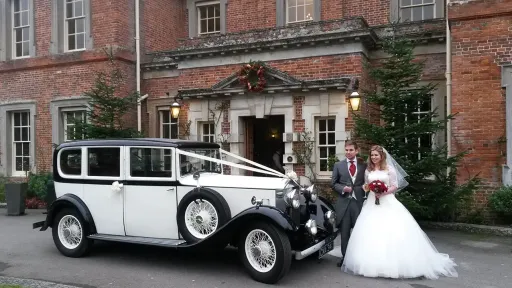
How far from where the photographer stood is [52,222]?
7227mm

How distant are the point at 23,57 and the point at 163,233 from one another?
1264 centimetres

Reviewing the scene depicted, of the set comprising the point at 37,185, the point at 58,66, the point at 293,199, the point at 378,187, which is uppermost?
the point at 58,66

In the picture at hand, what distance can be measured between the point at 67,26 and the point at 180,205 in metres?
11.6

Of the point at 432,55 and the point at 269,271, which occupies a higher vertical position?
the point at 432,55

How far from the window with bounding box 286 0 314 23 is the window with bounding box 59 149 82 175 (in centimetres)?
856

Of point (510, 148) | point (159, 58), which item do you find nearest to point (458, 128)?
point (510, 148)

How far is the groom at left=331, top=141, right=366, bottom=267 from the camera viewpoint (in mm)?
6340

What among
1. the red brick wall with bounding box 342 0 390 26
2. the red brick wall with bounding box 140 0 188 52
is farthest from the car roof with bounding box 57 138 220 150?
the red brick wall with bounding box 140 0 188 52

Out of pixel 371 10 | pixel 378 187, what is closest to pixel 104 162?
pixel 378 187

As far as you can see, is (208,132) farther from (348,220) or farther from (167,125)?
(348,220)

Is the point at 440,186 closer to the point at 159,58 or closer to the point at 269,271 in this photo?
the point at 269,271

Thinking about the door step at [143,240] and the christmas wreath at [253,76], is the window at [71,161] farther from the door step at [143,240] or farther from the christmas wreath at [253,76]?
the christmas wreath at [253,76]

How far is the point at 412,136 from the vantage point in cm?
891

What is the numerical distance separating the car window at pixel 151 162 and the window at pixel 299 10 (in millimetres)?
8399
